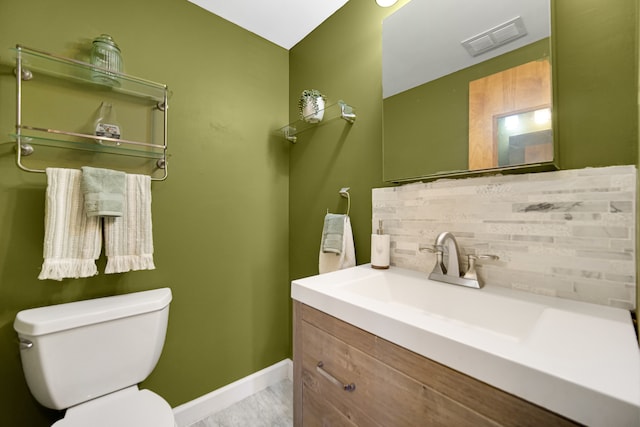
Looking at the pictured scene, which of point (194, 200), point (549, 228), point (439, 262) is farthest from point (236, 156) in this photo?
point (549, 228)

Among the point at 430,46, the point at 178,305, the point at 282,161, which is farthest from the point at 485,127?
the point at 178,305

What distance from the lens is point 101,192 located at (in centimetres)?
101

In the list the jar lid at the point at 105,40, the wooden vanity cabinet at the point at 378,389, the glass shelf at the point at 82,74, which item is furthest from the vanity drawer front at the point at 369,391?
the jar lid at the point at 105,40

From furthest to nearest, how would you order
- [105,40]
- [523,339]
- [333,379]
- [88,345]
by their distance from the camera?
[105,40] → [88,345] → [333,379] → [523,339]

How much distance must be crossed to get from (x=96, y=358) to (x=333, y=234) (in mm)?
1085

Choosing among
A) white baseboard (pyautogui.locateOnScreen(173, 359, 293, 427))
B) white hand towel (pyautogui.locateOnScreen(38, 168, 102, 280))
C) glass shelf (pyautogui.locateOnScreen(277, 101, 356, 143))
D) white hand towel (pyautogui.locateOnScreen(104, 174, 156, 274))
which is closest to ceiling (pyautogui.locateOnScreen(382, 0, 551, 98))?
glass shelf (pyautogui.locateOnScreen(277, 101, 356, 143))

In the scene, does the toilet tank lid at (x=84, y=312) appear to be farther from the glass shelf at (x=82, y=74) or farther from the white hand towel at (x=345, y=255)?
the glass shelf at (x=82, y=74)

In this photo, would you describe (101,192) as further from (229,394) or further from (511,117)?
(511,117)

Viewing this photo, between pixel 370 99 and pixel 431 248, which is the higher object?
pixel 370 99

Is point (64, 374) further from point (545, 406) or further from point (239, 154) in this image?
point (545, 406)

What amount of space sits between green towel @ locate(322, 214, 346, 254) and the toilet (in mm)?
798

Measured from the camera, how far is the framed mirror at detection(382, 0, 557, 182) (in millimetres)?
790

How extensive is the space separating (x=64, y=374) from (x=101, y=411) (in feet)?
0.62

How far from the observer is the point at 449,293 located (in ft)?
2.89
